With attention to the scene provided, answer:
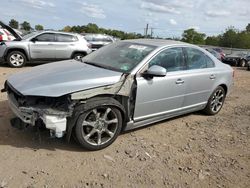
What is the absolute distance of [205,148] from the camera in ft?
15.5

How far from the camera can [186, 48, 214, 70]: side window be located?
547 cm

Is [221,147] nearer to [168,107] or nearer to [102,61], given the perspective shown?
[168,107]

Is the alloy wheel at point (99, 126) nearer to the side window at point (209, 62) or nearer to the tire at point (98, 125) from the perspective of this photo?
the tire at point (98, 125)

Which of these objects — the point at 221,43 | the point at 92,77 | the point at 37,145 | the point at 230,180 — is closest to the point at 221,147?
the point at 230,180

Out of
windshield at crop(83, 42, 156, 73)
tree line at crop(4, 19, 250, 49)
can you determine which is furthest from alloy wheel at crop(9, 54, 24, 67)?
tree line at crop(4, 19, 250, 49)

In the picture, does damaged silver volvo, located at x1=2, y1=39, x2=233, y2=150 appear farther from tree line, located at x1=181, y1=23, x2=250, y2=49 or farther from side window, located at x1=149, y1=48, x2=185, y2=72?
tree line, located at x1=181, y1=23, x2=250, y2=49

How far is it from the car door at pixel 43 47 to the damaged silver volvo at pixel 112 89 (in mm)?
7348

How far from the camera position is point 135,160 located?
4102 mm

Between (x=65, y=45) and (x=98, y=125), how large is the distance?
919cm

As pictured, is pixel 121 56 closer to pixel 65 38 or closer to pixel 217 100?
pixel 217 100

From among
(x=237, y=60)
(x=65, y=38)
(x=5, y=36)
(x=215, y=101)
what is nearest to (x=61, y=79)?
(x=215, y=101)

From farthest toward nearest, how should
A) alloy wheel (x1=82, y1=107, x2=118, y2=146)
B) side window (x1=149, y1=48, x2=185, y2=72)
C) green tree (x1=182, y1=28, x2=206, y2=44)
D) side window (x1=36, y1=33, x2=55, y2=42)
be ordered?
green tree (x1=182, y1=28, x2=206, y2=44), side window (x1=36, y1=33, x2=55, y2=42), side window (x1=149, y1=48, x2=185, y2=72), alloy wheel (x1=82, y1=107, x2=118, y2=146)

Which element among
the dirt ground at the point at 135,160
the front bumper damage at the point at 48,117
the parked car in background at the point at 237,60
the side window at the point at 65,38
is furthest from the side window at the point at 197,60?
the parked car in background at the point at 237,60

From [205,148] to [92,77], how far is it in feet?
6.93
